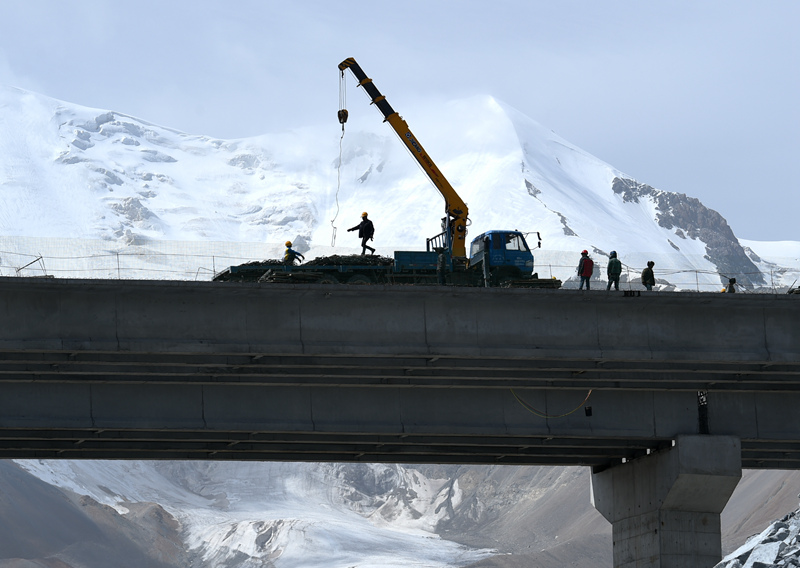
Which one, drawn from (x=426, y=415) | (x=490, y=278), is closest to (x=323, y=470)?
(x=490, y=278)

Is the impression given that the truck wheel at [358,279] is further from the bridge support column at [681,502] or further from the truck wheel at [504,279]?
the bridge support column at [681,502]

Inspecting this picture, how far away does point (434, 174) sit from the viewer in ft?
138

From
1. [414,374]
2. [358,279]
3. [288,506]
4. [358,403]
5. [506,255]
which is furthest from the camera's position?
[288,506]

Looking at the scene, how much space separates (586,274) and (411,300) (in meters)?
7.46

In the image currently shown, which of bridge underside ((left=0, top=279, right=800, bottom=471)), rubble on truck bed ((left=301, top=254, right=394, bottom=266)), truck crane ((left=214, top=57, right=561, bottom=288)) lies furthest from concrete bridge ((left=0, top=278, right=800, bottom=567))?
rubble on truck bed ((left=301, top=254, right=394, bottom=266))

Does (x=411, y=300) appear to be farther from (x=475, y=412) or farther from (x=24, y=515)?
(x=24, y=515)

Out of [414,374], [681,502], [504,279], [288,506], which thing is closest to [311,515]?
[288,506]

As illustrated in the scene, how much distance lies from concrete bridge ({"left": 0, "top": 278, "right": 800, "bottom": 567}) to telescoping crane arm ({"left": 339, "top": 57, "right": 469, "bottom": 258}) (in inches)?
490

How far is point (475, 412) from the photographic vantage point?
26.8 m

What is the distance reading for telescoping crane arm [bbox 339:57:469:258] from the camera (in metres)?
40.5

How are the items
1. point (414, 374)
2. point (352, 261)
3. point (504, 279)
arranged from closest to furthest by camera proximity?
point (414, 374)
point (352, 261)
point (504, 279)

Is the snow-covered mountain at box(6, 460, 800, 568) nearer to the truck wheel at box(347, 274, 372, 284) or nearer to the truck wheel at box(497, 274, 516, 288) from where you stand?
the truck wheel at box(497, 274, 516, 288)

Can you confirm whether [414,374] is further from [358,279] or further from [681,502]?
[358,279]

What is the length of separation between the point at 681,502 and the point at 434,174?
1795 centimetres
